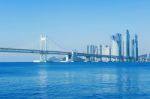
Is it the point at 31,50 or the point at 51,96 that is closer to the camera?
the point at 51,96

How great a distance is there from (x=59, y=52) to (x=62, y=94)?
9320 cm

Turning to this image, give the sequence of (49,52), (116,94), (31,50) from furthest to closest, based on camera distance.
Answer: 1. (49,52)
2. (31,50)
3. (116,94)

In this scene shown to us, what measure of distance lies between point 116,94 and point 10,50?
71981 mm

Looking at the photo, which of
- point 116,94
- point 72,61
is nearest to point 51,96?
point 116,94

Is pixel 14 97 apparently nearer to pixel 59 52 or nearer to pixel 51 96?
pixel 51 96

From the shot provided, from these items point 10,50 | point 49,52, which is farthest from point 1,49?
point 49,52

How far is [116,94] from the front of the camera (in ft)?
96.8

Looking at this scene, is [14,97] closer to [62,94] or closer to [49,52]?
[62,94]

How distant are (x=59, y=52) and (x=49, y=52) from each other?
17.3 feet

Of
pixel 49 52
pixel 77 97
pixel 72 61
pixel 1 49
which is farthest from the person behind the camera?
pixel 72 61

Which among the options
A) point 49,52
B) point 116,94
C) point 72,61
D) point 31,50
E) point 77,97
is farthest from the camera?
point 72,61

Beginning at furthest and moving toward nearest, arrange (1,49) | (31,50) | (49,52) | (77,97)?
(49,52) < (31,50) < (1,49) < (77,97)

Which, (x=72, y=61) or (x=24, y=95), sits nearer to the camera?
(x=24, y=95)

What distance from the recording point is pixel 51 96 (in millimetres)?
28578
